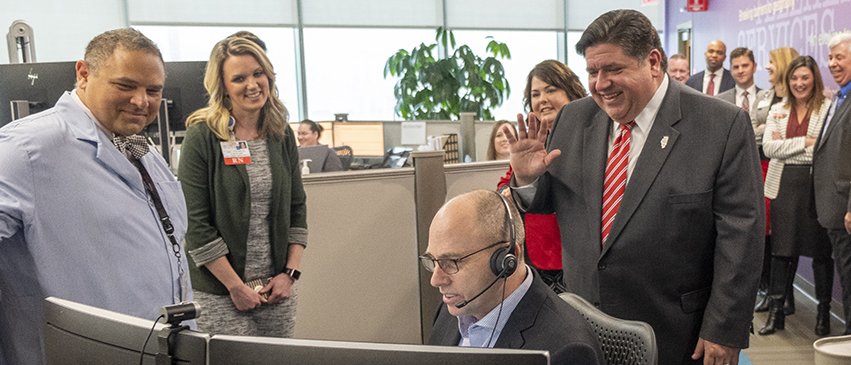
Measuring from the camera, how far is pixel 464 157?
17.8ft

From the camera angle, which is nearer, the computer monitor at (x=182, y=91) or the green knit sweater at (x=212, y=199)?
the green knit sweater at (x=212, y=199)

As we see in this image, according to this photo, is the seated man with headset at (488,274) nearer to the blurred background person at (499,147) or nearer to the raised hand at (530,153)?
the raised hand at (530,153)

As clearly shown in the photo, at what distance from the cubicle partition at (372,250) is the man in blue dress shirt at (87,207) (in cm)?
137

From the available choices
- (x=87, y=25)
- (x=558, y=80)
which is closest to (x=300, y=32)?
(x=87, y=25)

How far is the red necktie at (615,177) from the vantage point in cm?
158

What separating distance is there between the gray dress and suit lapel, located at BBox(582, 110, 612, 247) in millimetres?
1008

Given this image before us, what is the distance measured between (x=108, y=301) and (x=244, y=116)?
88 cm

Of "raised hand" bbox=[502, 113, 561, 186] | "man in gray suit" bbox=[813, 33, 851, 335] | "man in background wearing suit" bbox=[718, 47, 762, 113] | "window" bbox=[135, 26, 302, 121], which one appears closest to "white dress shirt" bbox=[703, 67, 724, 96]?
"man in background wearing suit" bbox=[718, 47, 762, 113]

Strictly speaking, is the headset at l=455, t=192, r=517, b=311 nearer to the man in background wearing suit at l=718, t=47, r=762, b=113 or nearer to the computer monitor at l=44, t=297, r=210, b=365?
the computer monitor at l=44, t=297, r=210, b=365

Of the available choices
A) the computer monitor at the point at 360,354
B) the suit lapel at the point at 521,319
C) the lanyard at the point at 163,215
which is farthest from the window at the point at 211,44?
the computer monitor at the point at 360,354

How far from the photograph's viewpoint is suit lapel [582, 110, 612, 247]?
1593mm

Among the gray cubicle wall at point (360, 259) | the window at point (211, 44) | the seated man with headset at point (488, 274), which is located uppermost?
the window at point (211, 44)

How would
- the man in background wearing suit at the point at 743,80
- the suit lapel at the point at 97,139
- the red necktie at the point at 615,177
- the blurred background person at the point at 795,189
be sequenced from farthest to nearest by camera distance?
the man in background wearing suit at the point at 743,80 < the blurred background person at the point at 795,189 < the red necktie at the point at 615,177 < the suit lapel at the point at 97,139

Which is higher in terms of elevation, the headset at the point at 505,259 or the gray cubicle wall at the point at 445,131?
the gray cubicle wall at the point at 445,131
